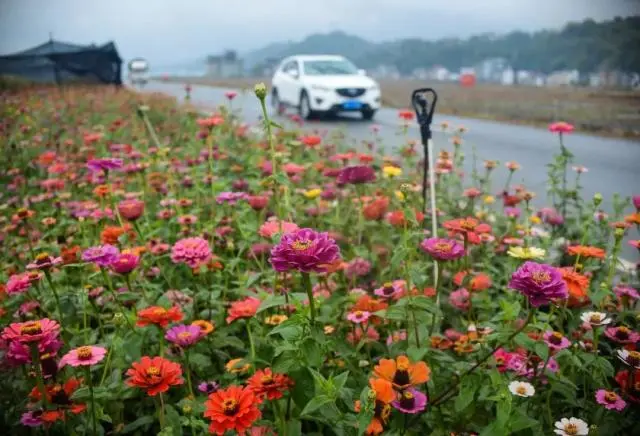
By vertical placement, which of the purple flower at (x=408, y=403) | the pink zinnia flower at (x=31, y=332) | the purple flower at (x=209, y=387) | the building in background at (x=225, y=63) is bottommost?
the purple flower at (x=209, y=387)

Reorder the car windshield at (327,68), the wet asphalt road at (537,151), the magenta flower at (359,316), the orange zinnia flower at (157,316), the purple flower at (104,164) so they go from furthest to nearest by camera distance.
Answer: the car windshield at (327,68) → the wet asphalt road at (537,151) → the purple flower at (104,164) → the magenta flower at (359,316) → the orange zinnia flower at (157,316)

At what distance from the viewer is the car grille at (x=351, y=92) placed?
34.8 feet

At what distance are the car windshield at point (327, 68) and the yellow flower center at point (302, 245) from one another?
1066cm

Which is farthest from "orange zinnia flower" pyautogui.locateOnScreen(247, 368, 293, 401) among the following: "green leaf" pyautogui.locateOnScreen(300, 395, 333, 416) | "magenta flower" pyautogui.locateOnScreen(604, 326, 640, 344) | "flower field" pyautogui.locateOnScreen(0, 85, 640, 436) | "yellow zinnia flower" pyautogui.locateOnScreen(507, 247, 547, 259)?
"magenta flower" pyautogui.locateOnScreen(604, 326, 640, 344)

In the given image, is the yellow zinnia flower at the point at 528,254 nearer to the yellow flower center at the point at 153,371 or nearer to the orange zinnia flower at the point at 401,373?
the orange zinnia flower at the point at 401,373

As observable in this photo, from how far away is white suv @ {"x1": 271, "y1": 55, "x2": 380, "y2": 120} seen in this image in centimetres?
1054

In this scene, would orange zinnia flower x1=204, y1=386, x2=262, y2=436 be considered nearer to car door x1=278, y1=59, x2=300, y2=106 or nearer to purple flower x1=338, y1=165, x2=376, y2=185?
purple flower x1=338, y1=165, x2=376, y2=185

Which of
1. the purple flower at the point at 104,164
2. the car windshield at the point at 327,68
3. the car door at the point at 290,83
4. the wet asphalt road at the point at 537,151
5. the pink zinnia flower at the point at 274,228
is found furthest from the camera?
the car windshield at the point at 327,68

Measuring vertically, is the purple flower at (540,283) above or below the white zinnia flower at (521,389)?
above

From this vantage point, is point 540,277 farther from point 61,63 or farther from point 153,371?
point 61,63

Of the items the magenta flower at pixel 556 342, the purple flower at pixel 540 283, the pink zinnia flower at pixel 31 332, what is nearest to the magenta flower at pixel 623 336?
the magenta flower at pixel 556 342

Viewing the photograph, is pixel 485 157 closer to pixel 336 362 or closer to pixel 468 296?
pixel 468 296

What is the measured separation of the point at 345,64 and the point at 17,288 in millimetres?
11085

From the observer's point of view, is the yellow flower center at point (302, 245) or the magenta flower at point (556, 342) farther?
the magenta flower at point (556, 342)
